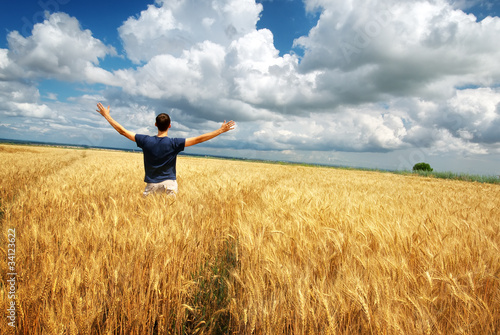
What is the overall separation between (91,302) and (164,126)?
3.28 m

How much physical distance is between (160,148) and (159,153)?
97 millimetres

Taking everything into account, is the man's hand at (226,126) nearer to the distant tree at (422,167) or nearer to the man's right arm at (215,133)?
the man's right arm at (215,133)

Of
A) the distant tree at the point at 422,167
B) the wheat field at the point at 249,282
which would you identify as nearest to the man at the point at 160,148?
the wheat field at the point at 249,282

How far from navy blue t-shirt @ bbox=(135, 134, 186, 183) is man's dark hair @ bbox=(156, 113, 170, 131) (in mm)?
202

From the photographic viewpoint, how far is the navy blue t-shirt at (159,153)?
3891 millimetres

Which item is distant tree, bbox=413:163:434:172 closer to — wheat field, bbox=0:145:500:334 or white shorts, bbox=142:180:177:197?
wheat field, bbox=0:145:500:334

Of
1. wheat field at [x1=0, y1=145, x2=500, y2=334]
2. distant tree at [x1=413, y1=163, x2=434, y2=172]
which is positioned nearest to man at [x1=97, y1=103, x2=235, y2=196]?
wheat field at [x1=0, y1=145, x2=500, y2=334]

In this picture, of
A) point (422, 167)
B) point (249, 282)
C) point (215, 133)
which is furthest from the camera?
point (422, 167)

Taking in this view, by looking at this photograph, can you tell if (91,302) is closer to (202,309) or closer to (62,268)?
(62,268)

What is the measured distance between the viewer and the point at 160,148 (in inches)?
153

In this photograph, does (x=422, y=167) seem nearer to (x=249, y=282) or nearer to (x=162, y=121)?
(x=162, y=121)

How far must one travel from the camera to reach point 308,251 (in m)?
1.65

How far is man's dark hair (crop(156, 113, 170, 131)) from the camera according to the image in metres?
3.92

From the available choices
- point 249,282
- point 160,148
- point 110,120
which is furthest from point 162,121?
point 249,282
